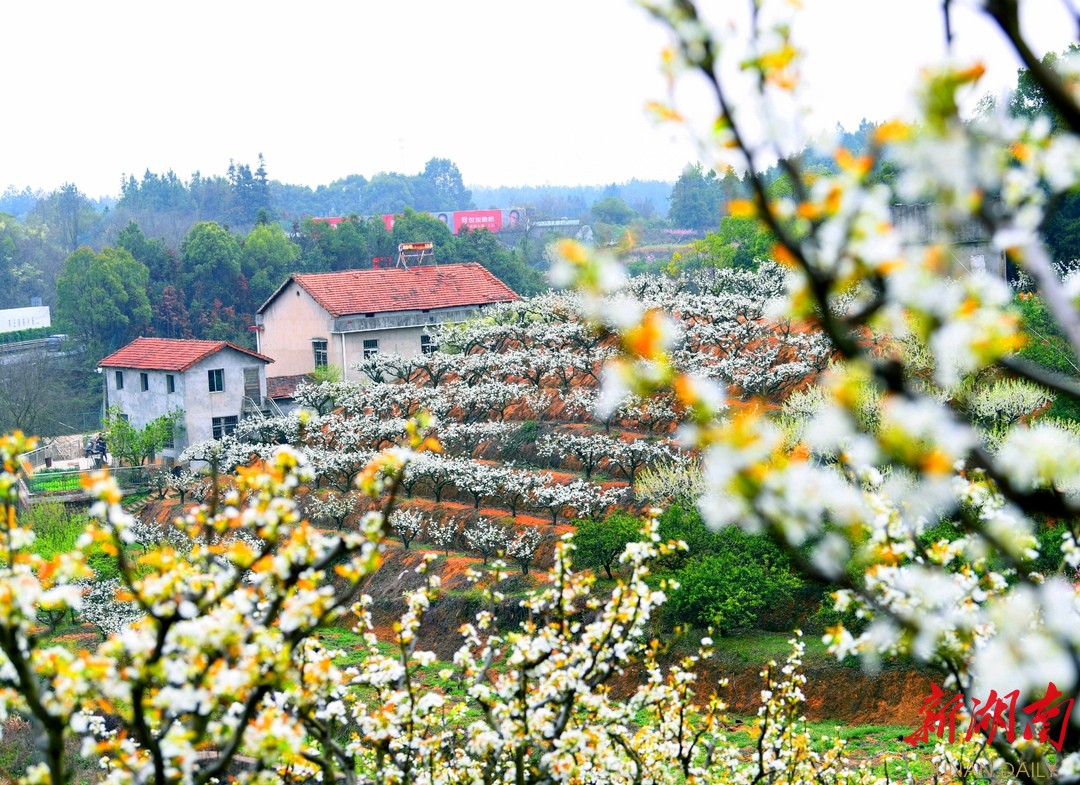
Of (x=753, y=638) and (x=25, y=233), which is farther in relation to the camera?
(x=25, y=233)

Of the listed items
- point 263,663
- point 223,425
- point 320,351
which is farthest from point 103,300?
point 263,663

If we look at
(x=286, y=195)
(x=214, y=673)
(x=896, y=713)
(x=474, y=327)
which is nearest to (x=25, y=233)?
(x=474, y=327)

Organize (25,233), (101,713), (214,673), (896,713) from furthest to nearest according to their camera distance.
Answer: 1. (25,233)
2. (101,713)
3. (896,713)
4. (214,673)

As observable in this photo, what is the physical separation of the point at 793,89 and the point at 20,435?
2.94 meters

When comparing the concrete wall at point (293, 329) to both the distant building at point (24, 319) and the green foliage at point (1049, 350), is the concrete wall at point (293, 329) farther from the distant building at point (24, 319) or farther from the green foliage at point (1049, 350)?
the distant building at point (24, 319)

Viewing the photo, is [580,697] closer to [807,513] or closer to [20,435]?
[20,435]

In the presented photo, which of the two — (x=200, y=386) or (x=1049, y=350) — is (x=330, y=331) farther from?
(x=1049, y=350)

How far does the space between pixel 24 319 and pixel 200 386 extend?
2967 cm

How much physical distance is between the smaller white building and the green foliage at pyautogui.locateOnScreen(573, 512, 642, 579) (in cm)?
1694

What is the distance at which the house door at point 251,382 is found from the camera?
30375 mm

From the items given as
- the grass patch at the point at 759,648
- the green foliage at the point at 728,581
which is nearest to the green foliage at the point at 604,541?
the green foliage at the point at 728,581

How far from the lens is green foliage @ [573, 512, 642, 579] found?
1493 centimetres

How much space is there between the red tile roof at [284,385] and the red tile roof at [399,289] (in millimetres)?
2243

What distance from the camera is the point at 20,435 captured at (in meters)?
3.77
